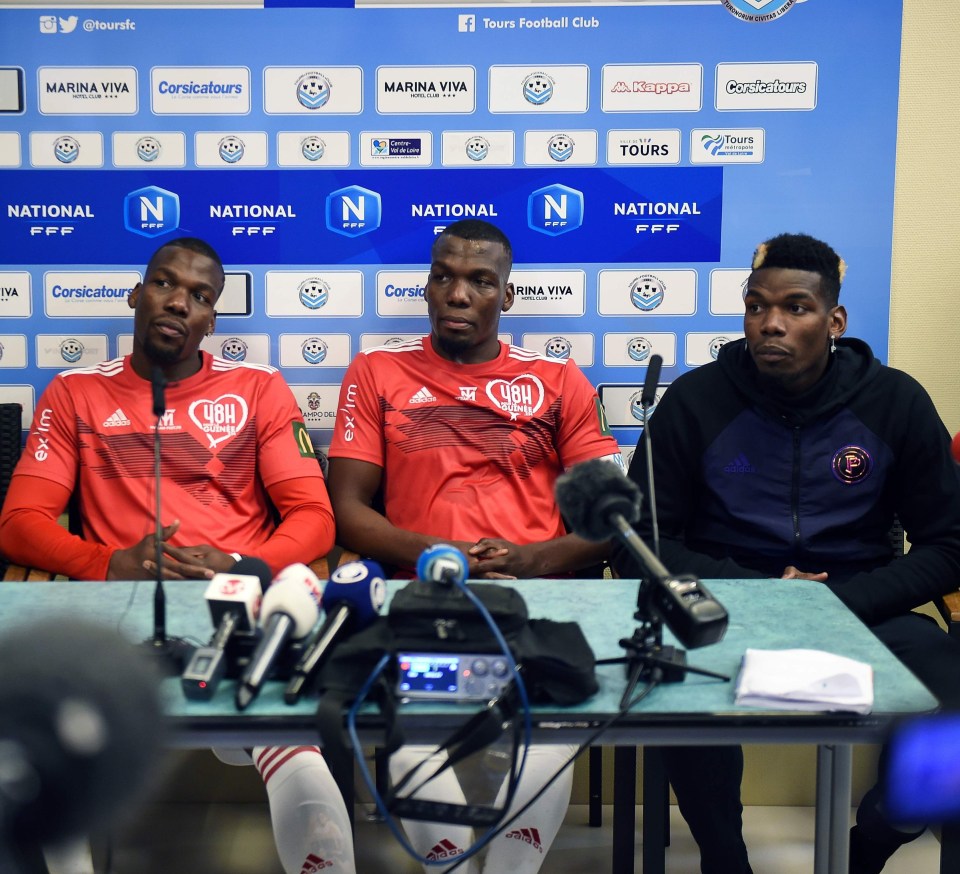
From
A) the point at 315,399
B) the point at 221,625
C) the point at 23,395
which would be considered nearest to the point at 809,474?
the point at 315,399

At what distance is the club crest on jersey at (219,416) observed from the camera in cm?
291

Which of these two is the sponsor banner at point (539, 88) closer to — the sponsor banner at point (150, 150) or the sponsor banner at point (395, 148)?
the sponsor banner at point (395, 148)

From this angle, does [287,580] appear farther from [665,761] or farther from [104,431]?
[104,431]

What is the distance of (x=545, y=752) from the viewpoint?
87.7 inches

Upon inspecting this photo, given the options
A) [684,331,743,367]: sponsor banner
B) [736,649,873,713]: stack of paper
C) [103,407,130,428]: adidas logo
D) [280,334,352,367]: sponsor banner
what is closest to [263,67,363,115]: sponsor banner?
[280,334,352,367]: sponsor banner

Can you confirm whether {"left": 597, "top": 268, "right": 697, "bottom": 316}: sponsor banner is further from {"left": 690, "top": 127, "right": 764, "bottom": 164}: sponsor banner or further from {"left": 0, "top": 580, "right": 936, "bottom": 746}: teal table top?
{"left": 0, "top": 580, "right": 936, "bottom": 746}: teal table top

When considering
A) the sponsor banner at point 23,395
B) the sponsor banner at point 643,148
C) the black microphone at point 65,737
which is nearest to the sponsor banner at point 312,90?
the sponsor banner at point 643,148

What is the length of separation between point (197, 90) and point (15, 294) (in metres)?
0.87

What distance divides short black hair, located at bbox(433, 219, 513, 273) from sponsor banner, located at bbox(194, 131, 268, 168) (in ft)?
2.12

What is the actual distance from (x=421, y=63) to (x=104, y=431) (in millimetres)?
1478

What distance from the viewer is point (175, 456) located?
2.88 m

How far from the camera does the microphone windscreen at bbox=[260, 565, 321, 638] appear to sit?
5.08 ft

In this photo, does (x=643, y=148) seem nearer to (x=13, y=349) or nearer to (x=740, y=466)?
(x=740, y=466)

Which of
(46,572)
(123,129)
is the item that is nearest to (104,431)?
(46,572)
